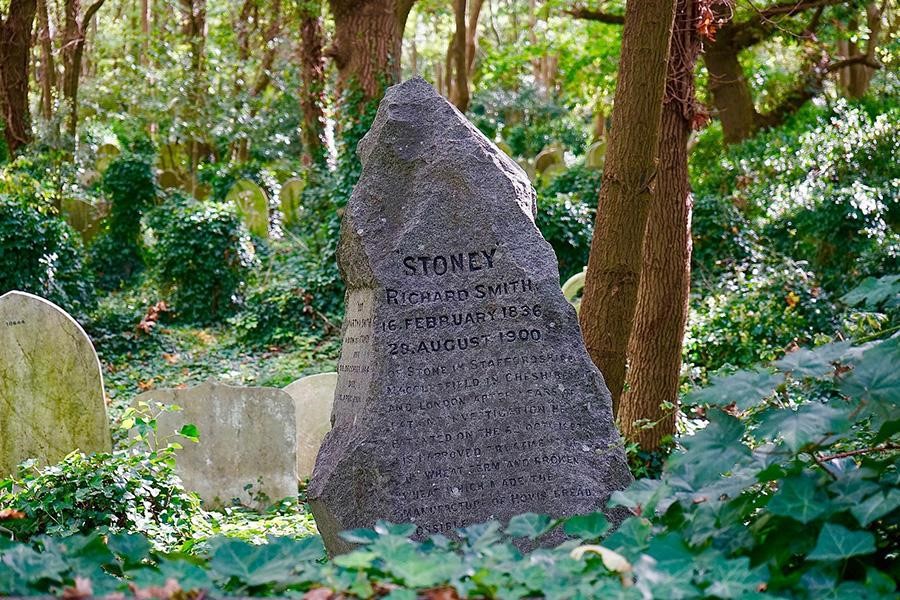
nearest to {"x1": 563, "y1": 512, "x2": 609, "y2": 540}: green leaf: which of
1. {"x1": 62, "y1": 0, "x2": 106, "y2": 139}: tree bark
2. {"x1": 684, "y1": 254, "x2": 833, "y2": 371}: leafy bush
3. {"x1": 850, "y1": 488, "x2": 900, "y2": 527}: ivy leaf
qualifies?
{"x1": 850, "y1": 488, "x2": 900, "y2": 527}: ivy leaf

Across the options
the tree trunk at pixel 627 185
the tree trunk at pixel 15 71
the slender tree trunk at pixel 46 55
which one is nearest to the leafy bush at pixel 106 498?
the tree trunk at pixel 627 185

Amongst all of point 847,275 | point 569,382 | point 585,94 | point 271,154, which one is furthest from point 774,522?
point 585,94

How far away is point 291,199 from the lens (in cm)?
1828

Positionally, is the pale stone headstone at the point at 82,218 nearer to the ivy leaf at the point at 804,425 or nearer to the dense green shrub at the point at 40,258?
the dense green shrub at the point at 40,258

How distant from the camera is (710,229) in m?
12.2

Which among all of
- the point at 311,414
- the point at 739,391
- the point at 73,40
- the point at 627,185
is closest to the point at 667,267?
the point at 627,185

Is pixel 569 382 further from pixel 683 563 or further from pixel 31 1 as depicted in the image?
pixel 31 1

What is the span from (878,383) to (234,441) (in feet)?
17.6

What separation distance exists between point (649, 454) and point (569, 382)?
2290 millimetres

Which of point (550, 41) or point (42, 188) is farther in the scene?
point (550, 41)

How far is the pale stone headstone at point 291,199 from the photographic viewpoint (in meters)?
18.2

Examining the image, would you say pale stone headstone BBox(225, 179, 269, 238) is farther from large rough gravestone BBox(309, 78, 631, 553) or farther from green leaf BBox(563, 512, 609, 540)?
green leaf BBox(563, 512, 609, 540)

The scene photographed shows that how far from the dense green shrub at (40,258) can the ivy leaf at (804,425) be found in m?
10.4

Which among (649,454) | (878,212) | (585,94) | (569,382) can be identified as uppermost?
(585,94)
